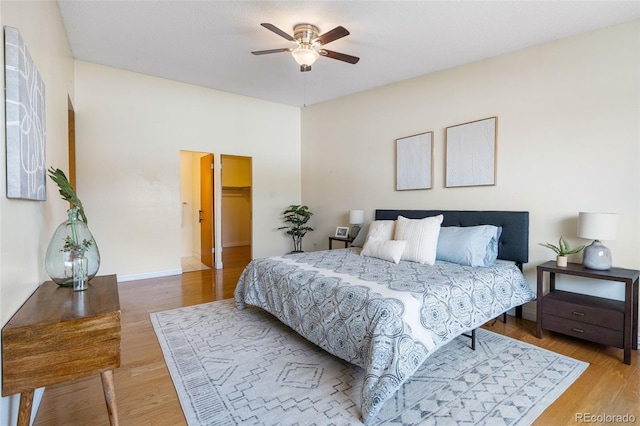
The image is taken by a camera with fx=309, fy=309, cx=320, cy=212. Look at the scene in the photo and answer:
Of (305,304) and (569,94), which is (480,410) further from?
(569,94)

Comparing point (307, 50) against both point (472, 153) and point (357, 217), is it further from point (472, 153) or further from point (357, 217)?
point (357, 217)

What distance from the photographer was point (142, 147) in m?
4.64

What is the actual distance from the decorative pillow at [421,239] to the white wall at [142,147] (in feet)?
11.2

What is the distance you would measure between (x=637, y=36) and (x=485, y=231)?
2.04 m

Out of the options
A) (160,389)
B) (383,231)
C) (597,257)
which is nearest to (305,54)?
(383,231)

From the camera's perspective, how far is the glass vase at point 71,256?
1715mm

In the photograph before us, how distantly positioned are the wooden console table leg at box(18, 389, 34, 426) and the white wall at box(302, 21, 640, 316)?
12.9 feet

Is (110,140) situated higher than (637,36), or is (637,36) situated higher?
(637,36)

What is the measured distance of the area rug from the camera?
1.74 meters

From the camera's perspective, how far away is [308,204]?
614 cm

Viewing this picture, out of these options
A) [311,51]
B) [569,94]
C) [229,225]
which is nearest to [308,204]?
[229,225]

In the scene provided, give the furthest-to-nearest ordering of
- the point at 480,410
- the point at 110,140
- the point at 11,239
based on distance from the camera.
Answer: the point at 110,140
the point at 480,410
the point at 11,239

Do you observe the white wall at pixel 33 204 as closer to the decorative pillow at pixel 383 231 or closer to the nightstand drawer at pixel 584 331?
the decorative pillow at pixel 383 231

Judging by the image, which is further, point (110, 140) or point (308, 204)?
point (308, 204)
